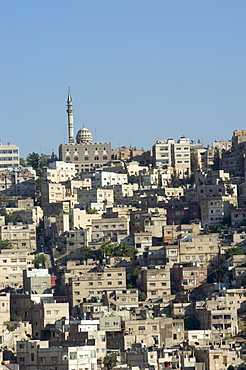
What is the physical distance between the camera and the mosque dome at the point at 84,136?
436ft

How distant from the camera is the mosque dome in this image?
133 m

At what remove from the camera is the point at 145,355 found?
73.8 m

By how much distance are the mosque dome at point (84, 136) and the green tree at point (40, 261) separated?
3539 cm

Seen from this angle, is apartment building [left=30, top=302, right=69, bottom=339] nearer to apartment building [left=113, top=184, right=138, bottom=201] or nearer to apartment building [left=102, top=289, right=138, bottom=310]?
apartment building [left=102, top=289, right=138, bottom=310]

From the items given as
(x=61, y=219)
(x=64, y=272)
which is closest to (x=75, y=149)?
(x=61, y=219)

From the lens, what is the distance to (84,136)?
5246 inches

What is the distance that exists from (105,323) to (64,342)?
391 cm

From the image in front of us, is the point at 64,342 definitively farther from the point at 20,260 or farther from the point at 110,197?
the point at 110,197

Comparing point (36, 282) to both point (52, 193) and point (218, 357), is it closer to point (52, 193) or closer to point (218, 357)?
point (218, 357)

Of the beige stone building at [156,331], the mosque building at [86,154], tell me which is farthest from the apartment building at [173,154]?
the beige stone building at [156,331]

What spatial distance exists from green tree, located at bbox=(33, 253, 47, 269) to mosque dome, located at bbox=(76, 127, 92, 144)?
35.4 m

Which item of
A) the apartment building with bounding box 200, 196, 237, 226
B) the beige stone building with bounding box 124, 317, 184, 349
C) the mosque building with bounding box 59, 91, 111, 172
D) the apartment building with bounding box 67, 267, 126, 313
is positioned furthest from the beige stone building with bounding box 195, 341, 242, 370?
the mosque building with bounding box 59, 91, 111, 172

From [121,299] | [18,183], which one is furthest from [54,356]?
[18,183]

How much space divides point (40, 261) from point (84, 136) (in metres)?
37.6
